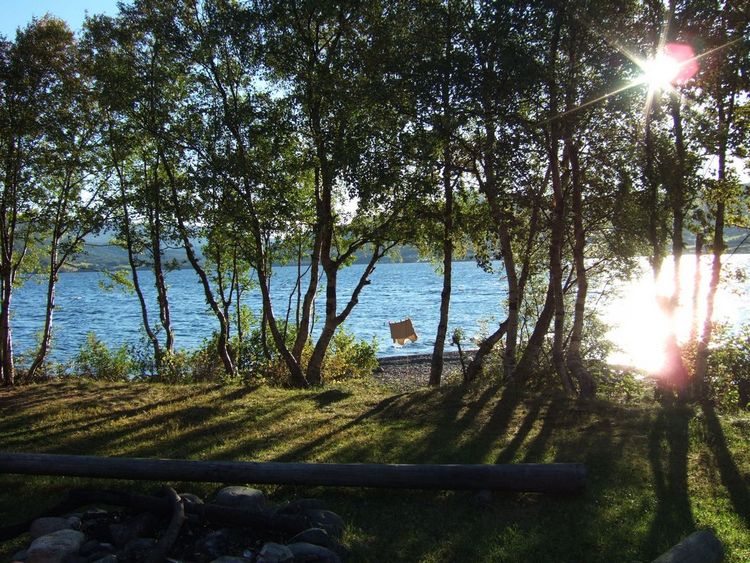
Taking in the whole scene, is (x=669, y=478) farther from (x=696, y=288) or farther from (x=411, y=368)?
(x=411, y=368)

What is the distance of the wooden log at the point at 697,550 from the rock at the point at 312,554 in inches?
118

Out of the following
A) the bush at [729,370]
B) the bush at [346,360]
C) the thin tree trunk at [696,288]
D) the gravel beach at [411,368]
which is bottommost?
the gravel beach at [411,368]

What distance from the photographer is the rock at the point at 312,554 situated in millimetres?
5516

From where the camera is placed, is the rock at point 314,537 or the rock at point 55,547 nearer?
the rock at point 55,547

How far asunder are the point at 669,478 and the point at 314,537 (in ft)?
16.8

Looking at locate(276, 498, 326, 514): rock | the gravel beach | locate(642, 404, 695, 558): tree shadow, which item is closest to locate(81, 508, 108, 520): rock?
locate(276, 498, 326, 514): rock

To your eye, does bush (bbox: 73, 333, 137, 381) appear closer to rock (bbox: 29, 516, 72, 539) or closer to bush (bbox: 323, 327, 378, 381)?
bush (bbox: 323, 327, 378, 381)

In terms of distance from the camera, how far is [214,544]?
5.74 m

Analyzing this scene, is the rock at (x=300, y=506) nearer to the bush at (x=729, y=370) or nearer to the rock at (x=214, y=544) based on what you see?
the rock at (x=214, y=544)

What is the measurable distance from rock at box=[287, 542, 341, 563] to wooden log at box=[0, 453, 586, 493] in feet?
4.95

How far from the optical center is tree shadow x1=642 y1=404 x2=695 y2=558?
20.7 ft

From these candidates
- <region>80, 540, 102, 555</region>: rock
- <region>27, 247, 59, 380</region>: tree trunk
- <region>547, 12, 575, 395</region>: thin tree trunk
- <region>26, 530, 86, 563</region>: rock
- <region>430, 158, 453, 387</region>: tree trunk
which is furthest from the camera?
<region>27, 247, 59, 380</region>: tree trunk

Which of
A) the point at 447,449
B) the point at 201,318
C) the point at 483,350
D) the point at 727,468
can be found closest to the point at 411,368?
the point at 483,350

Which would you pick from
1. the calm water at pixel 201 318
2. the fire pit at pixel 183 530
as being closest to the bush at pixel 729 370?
the fire pit at pixel 183 530
